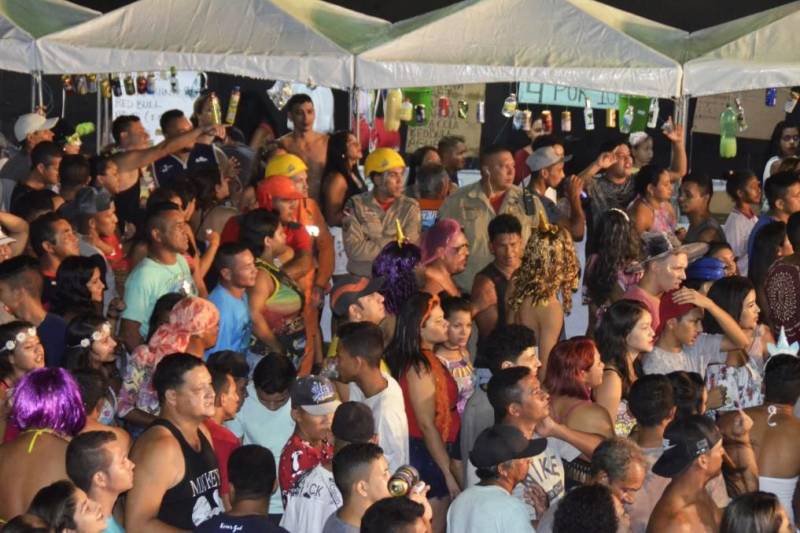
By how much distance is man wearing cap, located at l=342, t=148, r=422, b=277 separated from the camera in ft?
33.7

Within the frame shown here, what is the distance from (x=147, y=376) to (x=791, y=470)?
301 cm

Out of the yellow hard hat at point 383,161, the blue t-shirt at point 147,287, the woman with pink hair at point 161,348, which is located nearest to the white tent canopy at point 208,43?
the yellow hard hat at point 383,161

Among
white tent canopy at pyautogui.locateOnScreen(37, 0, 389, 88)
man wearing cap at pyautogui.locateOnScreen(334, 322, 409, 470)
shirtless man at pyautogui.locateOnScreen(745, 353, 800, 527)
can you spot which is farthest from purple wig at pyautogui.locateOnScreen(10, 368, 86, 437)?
white tent canopy at pyautogui.locateOnScreen(37, 0, 389, 88)

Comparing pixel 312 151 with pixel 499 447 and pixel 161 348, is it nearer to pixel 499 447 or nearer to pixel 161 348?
pixel 161 348

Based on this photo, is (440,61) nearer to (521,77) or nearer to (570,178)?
(521,77)

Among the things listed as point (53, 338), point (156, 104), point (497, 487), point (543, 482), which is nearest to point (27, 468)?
point (497, 487)

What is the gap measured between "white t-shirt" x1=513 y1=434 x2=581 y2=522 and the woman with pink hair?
1738 mm

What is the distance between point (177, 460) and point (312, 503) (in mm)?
593

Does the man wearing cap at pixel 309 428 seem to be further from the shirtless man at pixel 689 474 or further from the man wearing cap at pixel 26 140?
the man wearing cap at pixel 26 140

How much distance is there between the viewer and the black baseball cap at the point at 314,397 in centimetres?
701

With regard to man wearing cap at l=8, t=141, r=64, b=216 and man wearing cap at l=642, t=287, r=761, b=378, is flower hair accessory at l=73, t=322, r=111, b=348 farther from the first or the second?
man wearing cap at l=8, t=141, r=64, b=216

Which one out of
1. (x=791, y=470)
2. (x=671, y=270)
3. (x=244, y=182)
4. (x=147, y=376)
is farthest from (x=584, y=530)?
(x=244, y=182)

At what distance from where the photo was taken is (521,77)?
11.7 meters

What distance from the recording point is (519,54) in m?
11.9
